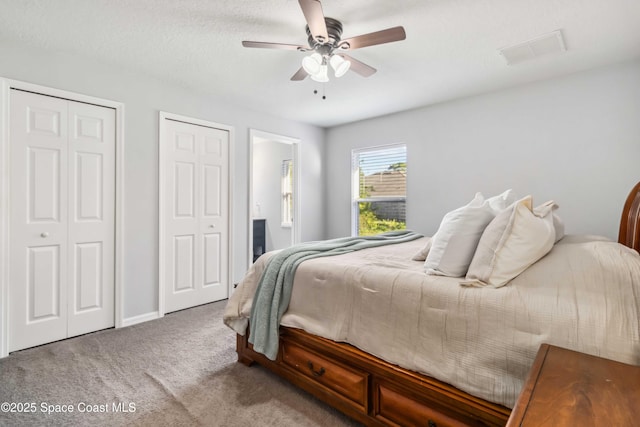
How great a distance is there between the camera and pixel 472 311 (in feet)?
4.31

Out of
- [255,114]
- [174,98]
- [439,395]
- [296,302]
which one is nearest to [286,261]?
[296,302]

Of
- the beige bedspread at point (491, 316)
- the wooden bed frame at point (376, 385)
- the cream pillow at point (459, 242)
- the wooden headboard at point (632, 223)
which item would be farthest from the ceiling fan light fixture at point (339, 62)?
the wooden headboard at point (632, 223)

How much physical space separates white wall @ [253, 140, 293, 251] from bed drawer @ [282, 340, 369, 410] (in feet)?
12.7

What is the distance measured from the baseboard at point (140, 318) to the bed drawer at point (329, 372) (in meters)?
1.88

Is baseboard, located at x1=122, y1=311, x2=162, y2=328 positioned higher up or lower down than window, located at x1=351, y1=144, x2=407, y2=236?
lower down

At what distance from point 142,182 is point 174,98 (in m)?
0.98

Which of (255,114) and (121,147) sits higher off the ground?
(255,114)

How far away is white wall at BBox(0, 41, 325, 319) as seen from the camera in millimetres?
2607

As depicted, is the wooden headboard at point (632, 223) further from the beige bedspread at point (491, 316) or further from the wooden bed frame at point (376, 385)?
the beige bedspread at point (491, 316)

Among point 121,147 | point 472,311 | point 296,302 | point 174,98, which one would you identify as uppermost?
point 174,98

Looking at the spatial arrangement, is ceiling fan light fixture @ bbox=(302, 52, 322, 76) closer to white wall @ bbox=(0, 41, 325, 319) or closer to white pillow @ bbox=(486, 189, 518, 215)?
white pillow @ bbox=(486, 189, 518, 215)

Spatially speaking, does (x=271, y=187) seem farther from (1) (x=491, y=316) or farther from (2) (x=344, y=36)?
(1) (x=491, y=316)

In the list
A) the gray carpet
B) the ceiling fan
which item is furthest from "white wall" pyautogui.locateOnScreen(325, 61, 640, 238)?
the gray carpet

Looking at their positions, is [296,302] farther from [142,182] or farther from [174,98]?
[174,98]
